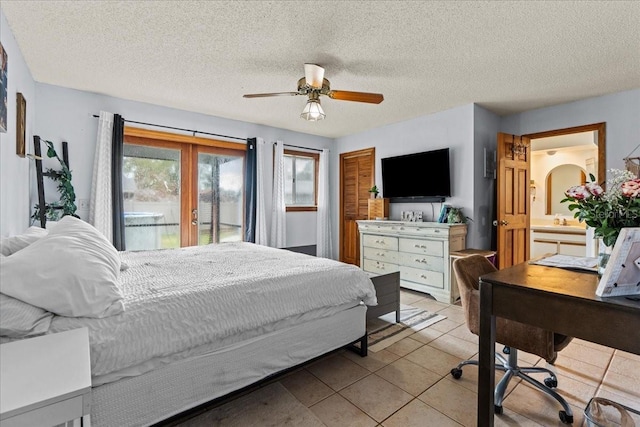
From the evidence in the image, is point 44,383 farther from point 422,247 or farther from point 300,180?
point 300,180

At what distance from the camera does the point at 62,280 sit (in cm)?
129

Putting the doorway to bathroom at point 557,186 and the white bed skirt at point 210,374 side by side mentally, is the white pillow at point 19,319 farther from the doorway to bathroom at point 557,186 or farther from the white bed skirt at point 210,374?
the doorway to bathroom at point 557,186

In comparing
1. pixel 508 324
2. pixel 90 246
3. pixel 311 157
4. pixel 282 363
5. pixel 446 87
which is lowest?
pixel 282 363

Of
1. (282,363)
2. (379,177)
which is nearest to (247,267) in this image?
(282,363)

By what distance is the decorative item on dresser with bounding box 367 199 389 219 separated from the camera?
4.90 metres

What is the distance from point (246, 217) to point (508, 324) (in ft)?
12.4

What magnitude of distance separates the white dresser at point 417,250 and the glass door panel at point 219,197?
2.01 m

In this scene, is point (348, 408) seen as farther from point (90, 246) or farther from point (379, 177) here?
point (379, 177)

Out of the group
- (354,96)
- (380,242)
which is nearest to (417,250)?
(380,242)

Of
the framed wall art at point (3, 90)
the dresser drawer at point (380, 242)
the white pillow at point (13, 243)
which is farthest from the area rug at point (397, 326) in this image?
the framed wall art at point (3, 90)

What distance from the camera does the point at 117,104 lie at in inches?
147

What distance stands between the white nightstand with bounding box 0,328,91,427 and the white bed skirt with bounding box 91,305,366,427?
0.39 m

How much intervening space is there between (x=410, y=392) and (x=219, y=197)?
3.65 m

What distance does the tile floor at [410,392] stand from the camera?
1.73 meters
